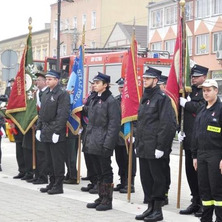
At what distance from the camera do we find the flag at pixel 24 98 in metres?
13.2

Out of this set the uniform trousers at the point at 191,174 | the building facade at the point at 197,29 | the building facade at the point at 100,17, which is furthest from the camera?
the building facade at the point at 100,17

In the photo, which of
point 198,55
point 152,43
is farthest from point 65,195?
point 152,43

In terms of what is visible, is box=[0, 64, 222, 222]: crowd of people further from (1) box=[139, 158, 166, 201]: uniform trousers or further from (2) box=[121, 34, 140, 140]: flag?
(2) box=[121, 34, 140, 140]: flag

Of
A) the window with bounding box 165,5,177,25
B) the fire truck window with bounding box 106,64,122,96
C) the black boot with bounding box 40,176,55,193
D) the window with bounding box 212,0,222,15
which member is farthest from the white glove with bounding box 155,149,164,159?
the window with bounding box 165,5,177,25

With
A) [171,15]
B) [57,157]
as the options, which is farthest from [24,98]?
[171,15]

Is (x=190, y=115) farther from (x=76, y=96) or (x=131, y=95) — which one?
(x=76, y=96)

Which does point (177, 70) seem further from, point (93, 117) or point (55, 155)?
point (55, 155)

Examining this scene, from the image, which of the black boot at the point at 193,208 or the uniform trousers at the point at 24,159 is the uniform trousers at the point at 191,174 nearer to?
the black boot at the point at 193,208

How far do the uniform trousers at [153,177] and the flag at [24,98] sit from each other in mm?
4205

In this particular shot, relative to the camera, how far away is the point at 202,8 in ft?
176

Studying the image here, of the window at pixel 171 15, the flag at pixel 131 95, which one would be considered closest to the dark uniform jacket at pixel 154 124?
the flag at pixel 131 95

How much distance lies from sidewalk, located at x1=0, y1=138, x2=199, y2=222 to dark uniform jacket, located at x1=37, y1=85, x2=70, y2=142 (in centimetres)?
111

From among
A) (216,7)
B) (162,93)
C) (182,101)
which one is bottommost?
(182,101)

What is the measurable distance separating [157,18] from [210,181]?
52.9m
